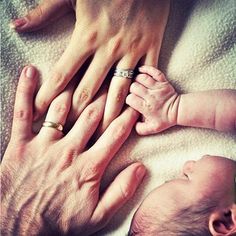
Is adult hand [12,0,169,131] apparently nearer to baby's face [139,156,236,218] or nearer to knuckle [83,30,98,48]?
knuckle [83,30,98,48]

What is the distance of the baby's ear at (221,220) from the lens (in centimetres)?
60

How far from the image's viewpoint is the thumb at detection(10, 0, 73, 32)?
0.64 meters

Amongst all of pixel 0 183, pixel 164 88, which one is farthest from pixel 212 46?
pixel 0 183

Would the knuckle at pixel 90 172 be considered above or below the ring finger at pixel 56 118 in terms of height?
below

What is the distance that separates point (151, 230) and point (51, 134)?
22cm

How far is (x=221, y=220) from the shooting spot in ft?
1.97

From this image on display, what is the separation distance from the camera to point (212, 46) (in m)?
0.65

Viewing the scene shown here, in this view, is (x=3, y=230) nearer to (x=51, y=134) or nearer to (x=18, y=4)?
(x=51, y=134)

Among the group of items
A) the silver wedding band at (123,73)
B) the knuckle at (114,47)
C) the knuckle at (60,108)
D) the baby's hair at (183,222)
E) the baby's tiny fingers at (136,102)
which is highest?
the knuckle at (114,47)

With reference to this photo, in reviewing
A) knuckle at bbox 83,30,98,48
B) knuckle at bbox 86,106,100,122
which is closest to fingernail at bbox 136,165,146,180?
knuckle at bbox 86,106,100,122

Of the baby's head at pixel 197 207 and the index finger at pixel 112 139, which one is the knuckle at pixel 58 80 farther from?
the baby's head at pixel 197 207

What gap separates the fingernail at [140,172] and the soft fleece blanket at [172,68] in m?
0.01

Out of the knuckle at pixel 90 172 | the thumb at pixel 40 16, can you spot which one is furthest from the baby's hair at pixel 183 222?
the thumb at pixel 40 16

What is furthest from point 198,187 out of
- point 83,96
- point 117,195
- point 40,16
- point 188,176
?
point 40,16
